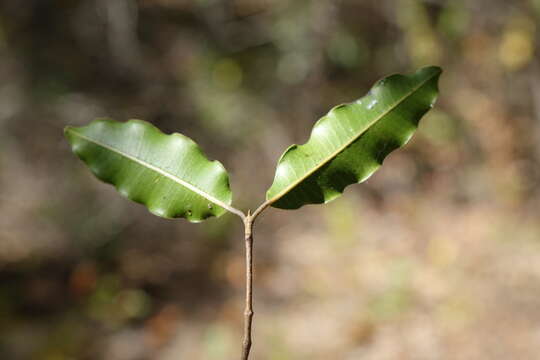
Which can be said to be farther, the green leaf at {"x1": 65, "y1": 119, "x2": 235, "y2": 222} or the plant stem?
the green leaf at {"x1": 65, "y1": 119, "x2": 235, "y2": 222}

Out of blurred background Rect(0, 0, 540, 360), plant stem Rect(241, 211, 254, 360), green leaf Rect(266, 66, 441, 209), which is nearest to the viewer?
plant stem Rect(241, 211, 254, 360)

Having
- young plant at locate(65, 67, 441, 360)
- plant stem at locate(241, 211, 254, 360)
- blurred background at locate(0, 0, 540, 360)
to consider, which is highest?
blurred background at locate(0, 0, 540, 360)

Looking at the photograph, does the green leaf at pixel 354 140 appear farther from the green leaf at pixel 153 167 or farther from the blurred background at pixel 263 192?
the blurred background at pixel 263 192

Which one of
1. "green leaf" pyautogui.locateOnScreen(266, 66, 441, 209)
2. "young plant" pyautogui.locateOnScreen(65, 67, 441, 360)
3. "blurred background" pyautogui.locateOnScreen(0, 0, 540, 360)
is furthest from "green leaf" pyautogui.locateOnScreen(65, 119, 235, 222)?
"blurred background" pyautogui.locateOnScreen(0, 0, 540, 360)

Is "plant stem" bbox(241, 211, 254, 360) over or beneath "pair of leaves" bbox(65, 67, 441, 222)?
beneath

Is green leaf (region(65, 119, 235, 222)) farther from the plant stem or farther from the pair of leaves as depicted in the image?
the plant stem

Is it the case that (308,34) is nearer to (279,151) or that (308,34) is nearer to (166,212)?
(279,151)

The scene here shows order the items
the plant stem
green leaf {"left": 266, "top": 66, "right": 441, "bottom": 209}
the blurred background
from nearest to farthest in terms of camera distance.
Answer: the plant stem < green leaf {"left": 266, "top": 66, "right": 441, "bottom": 209} < the blurred background

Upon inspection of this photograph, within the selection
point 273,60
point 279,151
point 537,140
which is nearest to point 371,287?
point 279,151

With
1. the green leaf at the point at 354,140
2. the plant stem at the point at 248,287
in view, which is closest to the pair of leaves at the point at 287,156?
the green leaf at the point at 354,140

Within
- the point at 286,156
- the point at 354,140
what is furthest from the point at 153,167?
the point at 354,140
